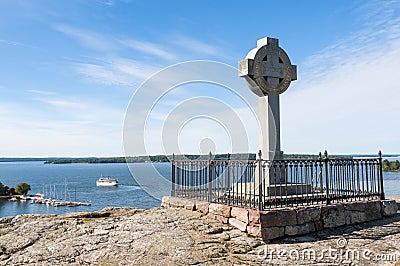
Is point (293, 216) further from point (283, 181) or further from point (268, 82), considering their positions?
point (268, 82)

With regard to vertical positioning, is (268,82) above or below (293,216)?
above

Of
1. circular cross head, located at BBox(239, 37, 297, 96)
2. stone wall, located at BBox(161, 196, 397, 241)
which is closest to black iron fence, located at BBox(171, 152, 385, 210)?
stone wall, located at BBox(161, 196, 397, 241)

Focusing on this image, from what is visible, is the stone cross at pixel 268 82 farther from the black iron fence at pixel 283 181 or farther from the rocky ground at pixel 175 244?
the rocky ground at pixel 175 244

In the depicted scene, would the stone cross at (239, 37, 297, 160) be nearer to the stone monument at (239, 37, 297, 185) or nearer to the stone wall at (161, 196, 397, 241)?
the stone monument at (239, 37, 297, 185)

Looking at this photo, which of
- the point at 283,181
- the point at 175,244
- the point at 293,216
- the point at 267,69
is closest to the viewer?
the point at 175,244

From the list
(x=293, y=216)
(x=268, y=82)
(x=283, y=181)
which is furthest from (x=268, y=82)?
(x=293, y=216)

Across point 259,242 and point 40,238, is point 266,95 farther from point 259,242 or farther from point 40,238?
point 40,238

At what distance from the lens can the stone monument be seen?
378 inches

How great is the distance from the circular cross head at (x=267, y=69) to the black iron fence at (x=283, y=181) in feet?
7.68

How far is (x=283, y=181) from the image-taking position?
9422 mm

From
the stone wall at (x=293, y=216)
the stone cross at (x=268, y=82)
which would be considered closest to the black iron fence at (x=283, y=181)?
the stone wall at (x=293, y=216)

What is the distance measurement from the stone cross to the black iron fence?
0.86m

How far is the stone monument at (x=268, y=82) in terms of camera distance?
31.5ft

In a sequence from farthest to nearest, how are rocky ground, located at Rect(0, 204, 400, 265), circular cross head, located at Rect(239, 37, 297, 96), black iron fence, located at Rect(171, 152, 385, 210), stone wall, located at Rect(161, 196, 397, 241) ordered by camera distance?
circular cross head, located at Rect(239, 37, 297, 96) < black iron fence, located at Rect(171, 152, 385, 210) < stone wall, located at Rect(161, 196, 397, 241) < rocky ground, located at Rect(0, 204, 400, 265)
